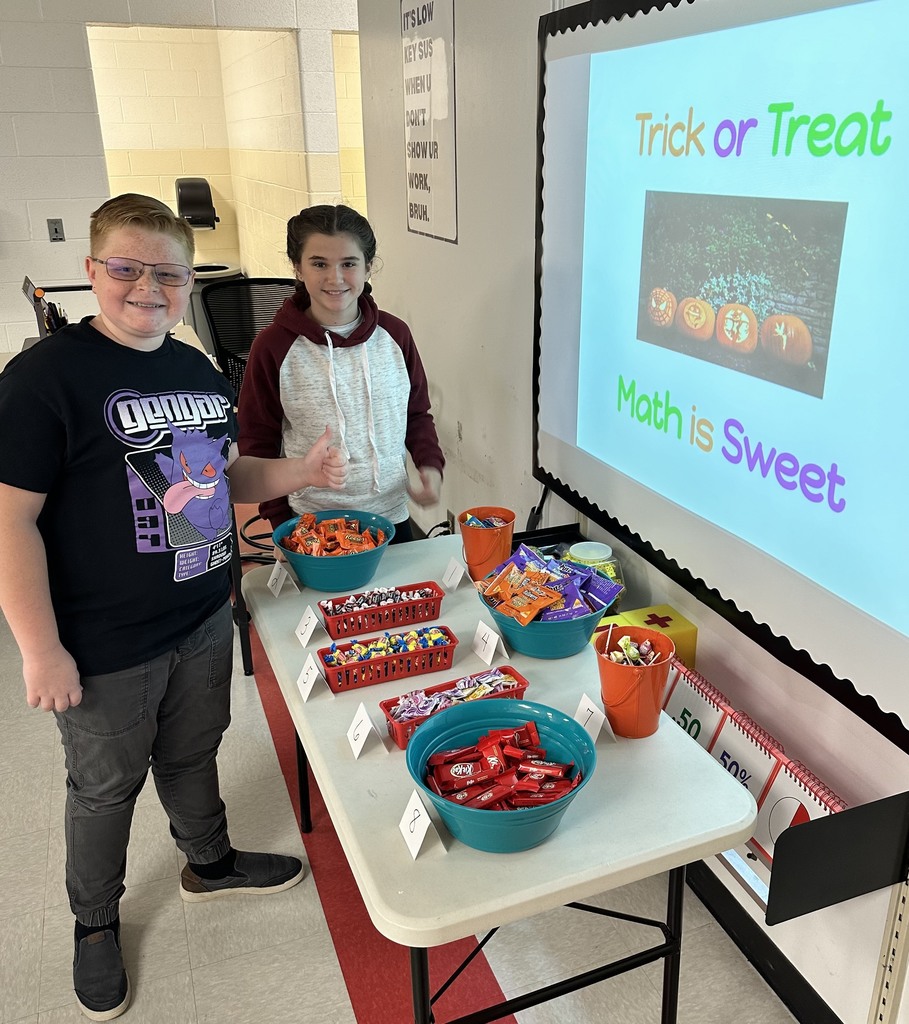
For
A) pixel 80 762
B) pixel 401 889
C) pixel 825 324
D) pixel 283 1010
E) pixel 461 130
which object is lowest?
pixel 283 1010

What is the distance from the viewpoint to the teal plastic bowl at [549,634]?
1.52 m

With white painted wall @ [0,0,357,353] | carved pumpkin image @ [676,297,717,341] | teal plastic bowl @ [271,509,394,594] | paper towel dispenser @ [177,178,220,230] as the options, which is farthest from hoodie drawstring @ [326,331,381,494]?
paper towel dispenser @ [177,178,220,230]

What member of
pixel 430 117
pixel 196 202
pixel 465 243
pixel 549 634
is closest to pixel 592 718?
pixel 549 634

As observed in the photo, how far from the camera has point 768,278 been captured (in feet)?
4.39

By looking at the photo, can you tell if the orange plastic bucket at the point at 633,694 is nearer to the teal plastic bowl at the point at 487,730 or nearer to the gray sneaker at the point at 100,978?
the teal plastic bowl at the point at 487,730

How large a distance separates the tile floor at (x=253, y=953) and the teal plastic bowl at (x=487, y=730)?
782 millimetres

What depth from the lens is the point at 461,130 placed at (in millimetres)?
2631

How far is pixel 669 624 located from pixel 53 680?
1.15m

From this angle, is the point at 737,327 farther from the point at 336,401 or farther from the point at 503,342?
the point at 503,342

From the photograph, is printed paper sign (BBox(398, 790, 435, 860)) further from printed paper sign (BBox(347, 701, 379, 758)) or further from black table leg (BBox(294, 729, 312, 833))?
black table leg (BBox(294, 729, 312, 833))

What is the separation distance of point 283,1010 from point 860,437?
4.95ft

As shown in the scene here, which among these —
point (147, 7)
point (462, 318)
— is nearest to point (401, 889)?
point (462, 318)

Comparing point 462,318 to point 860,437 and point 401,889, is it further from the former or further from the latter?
point 401,889

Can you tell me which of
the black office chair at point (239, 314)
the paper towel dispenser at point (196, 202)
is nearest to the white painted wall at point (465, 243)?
the black office chair at point (239, 314)
